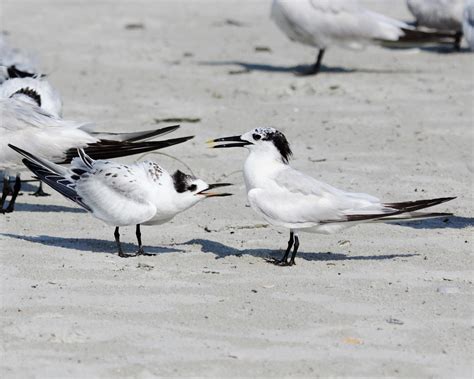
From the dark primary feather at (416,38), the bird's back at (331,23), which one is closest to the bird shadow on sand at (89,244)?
the bird's back at (331,23)

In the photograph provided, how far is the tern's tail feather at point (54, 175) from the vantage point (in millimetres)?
5430

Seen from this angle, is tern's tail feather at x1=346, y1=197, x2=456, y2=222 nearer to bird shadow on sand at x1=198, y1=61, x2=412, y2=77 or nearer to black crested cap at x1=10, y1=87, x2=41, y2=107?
black crested cap at x1=10, y1=87, x2=41, y2=107

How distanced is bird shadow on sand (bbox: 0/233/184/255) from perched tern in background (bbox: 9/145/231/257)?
128mm

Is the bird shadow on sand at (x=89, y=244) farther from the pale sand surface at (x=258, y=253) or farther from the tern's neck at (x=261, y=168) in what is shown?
the tern's neck at (x=261, y=168)

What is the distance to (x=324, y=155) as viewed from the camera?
7.20 metres

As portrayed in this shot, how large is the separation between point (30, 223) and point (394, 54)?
543 centimetres

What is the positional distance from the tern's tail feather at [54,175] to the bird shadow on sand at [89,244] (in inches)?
7.6

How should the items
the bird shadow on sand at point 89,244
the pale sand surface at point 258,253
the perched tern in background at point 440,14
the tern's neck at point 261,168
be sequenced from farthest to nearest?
the perched tern in background at point 440,14 → the bird shadow on sand at point 89,244 → the tern's neck at point 261,168 → the pale sand surface at point 258,253

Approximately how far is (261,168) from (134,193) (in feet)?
1.88

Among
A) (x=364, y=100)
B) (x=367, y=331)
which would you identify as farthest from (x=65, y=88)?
(x=367, y=331)

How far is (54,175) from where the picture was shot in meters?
5.57

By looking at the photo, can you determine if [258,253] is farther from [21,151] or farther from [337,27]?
[337,27]

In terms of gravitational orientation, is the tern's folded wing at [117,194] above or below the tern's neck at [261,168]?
below

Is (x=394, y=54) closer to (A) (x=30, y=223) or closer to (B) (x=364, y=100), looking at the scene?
(B) (x=364, y=100)
